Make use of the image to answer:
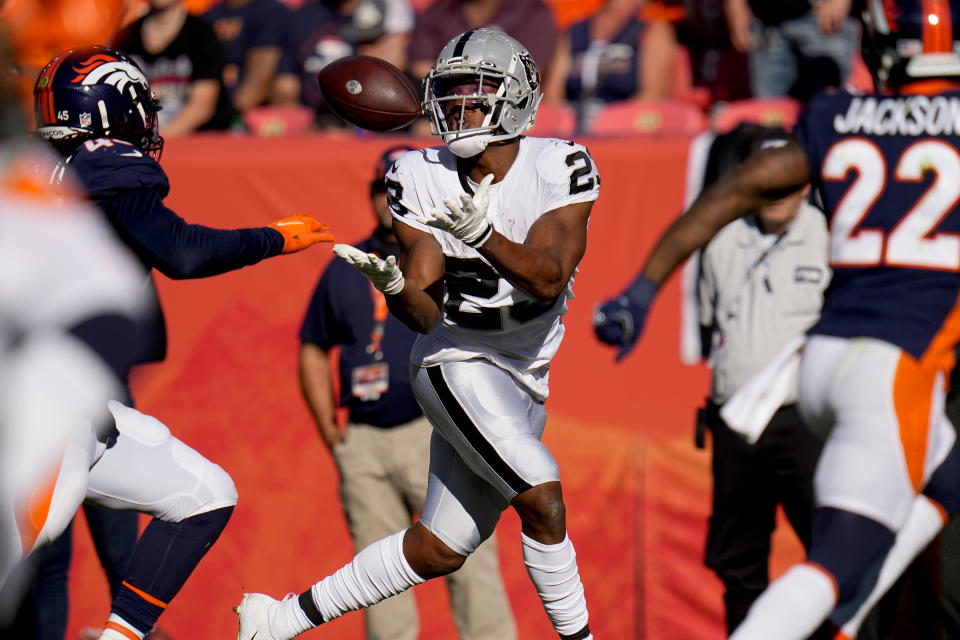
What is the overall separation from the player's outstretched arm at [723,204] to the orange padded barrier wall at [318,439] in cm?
218

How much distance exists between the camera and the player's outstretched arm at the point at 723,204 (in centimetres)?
337

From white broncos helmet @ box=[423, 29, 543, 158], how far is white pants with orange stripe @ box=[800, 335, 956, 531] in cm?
106

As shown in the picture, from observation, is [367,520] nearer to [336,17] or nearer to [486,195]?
[486,195]

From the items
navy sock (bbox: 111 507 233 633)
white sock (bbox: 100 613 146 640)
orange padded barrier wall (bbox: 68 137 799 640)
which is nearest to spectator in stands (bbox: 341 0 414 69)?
orange padded barrier wall (bbox: 68 137 799 640)

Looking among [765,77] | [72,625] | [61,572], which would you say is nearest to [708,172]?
[765,77]

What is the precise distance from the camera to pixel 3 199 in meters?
1.93

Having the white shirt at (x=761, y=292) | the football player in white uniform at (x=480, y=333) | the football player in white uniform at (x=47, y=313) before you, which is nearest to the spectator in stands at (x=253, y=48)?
the white shirt at (x=761, y=292)

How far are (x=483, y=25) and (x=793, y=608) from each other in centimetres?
451

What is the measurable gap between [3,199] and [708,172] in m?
4.03

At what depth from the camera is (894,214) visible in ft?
10.7

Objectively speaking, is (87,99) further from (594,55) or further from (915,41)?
(594,55)

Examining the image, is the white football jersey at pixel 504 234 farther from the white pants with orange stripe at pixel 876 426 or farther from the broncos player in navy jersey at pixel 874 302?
the white pants with orange stripe at pixel 876 426

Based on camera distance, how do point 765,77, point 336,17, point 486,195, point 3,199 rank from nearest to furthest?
point 3,199
point 486,195
point 765,77
point 336,17

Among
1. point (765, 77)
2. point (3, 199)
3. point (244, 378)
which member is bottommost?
point (244, 378)
